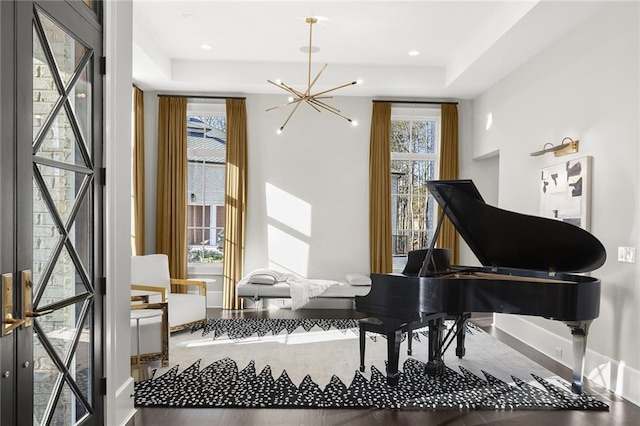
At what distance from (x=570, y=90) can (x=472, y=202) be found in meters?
1.91

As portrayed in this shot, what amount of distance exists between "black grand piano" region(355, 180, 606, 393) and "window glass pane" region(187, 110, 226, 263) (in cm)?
Answer: 409

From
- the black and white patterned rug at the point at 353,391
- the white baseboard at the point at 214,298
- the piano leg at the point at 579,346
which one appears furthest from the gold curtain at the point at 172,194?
the piano leg at the point at 579,346

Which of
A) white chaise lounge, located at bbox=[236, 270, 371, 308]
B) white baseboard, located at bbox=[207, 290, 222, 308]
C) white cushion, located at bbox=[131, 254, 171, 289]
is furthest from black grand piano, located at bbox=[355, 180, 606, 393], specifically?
white baseboard, located at bbox=[207, 290, 222, 308]

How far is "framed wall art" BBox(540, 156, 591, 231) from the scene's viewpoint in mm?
4320

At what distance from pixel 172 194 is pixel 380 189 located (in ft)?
10.2

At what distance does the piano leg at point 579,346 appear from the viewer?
356cm

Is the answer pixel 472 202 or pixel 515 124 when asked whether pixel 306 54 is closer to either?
pixel 515 124

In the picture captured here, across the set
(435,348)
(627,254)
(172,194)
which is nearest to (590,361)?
(627,254)

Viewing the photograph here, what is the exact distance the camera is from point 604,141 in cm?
414

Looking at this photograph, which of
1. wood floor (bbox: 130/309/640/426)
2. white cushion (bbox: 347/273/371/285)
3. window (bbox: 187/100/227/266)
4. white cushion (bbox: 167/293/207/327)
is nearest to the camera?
wood floor (bbox: 130/309/640/426)

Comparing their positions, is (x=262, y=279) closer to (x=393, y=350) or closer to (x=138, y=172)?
(x=138, y=172)

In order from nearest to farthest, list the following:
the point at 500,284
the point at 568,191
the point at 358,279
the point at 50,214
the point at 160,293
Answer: the point at 50,214
the point at 500,284
the point at 568,191
the point at 160,293
the point at 358,279

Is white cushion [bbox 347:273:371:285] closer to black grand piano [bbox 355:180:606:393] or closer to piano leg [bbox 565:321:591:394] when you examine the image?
black grand piano [bbox 355:180:606:393]

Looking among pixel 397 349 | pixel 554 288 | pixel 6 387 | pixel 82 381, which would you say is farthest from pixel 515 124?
pixel 6 387
